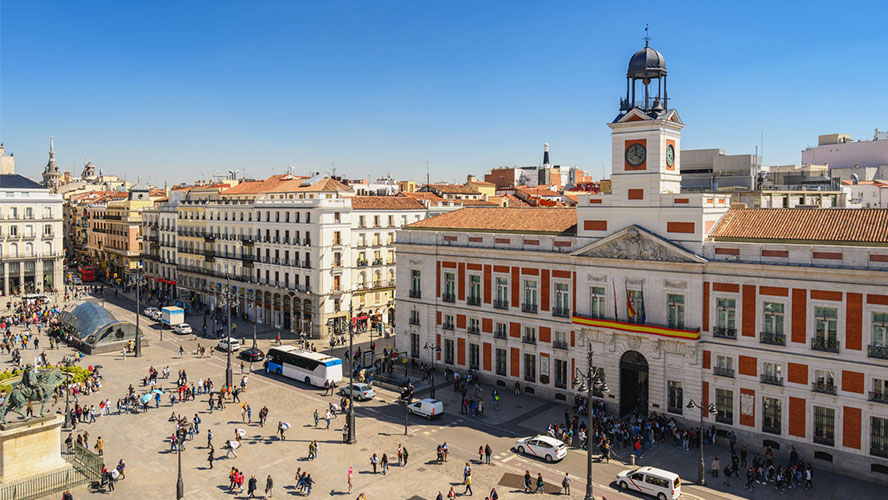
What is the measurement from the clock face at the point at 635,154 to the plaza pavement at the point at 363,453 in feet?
58.5

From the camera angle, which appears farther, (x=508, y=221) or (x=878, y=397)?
(x=508, y=221)

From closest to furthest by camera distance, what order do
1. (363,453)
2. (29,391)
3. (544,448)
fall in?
(29,391), (544,448), (363,453)

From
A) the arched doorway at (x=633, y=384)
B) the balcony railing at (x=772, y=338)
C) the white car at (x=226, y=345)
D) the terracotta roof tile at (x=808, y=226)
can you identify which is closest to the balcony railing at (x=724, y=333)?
the balcony railing at (x=772, y=338)

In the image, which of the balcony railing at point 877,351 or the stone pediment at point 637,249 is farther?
the stone pediment at point 637,249

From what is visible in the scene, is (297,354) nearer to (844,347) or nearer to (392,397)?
(392,397)

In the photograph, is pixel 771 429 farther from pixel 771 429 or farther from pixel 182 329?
pixel 182 329

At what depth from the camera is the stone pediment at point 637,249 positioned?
42281 millimetres

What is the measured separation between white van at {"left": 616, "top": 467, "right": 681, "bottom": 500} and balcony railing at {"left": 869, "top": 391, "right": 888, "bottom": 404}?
11833 mm

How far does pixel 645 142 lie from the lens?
44.9 m

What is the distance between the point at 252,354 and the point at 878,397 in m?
47.9

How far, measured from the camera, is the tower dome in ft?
148

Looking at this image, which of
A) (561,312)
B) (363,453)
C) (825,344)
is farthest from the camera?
(561,312)

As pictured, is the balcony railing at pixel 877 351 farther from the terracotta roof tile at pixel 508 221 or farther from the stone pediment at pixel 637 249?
the terracotta roof tile at pixel 508 221

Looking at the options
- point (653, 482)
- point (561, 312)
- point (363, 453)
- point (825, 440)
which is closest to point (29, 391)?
point (363, 453)
